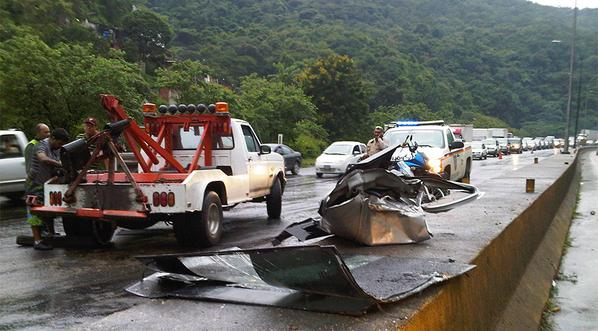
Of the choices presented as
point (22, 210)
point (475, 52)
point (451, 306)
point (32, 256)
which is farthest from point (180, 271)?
point (475, 52)

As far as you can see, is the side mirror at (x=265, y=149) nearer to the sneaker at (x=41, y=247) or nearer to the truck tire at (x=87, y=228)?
the truck tire at (x=87, y=228)

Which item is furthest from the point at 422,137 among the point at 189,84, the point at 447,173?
the point at 189,84

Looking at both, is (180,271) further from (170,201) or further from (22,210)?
(22,210)

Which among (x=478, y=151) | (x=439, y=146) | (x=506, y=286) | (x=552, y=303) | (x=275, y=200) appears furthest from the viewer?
(x=478, y=151)

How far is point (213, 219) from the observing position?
837 cm

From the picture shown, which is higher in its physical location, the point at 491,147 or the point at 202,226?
the point at 202,226

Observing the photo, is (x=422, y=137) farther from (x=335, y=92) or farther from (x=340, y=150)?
(x=335, y=92)

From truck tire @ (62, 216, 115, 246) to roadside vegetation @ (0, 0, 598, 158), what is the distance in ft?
40.3

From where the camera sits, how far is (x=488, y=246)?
553 cm

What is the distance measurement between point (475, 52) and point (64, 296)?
113 m

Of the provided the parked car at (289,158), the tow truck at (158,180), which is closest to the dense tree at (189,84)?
the parked car at (289,158)

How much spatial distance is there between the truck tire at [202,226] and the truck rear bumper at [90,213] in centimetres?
61

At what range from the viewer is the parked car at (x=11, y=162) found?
13.1 meters

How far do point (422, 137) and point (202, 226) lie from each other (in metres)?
9.51
